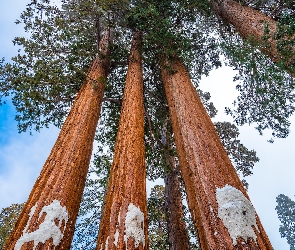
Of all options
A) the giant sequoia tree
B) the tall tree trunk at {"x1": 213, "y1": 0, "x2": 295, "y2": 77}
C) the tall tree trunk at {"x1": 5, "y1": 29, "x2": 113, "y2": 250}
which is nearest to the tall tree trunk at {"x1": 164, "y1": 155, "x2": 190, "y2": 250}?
the giant sequoia tree

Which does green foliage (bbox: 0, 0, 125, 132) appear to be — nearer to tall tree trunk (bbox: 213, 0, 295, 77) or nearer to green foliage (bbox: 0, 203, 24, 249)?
tall tree trunk (bbox: 213, 0, 295, 77)

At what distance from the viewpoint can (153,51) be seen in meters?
7.11

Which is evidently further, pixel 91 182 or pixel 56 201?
pixel 91 182

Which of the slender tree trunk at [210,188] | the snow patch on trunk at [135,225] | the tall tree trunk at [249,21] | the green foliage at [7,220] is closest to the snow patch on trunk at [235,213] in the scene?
the slender tree trunk at [210,188]

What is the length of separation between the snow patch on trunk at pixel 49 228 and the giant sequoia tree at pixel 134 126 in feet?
0.04

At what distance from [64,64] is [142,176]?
14.2 feet

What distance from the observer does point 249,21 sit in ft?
19.1

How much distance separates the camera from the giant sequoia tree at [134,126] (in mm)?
2752

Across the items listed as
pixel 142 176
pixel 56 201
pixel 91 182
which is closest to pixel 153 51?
pixel 142 176

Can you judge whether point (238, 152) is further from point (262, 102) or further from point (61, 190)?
point (61, 190)

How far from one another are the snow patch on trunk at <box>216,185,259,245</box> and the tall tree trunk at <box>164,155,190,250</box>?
4507 mm

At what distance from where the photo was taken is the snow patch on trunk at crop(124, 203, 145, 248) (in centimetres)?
263

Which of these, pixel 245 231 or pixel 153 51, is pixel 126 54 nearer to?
pixel 153 51

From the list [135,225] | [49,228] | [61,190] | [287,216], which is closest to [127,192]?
[135,225]
